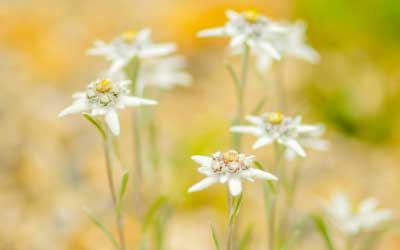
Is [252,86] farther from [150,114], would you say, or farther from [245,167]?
[245,167]

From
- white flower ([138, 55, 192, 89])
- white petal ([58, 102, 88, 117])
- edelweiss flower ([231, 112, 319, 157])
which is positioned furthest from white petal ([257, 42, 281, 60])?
white petal ([58, 102, 88, 117])

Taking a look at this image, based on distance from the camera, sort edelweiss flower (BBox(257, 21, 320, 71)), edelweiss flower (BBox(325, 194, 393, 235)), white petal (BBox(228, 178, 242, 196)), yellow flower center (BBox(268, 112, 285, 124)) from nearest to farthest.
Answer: white petal (BBox(228, 178, 242, 196)), yellow flower center (BBox(268, 112, 285, 124)), edelweiss flower (BBox(325, 194, 393, 235)), edelweiss flower (BBox(257, 21, 320, 71))

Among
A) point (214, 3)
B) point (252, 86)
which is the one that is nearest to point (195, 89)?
point (252, 86)

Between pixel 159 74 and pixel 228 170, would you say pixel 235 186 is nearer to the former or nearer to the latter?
pixel 228 170

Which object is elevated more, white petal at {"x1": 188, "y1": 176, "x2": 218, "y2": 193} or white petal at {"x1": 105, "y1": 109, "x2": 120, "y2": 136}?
white petal at {"x1": 105, "y1": 109, "x2": 120, "y2": 136}

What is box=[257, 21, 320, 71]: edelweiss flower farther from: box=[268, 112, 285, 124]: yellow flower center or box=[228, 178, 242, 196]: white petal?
box=[228, 178, 242, 196]: white petal
